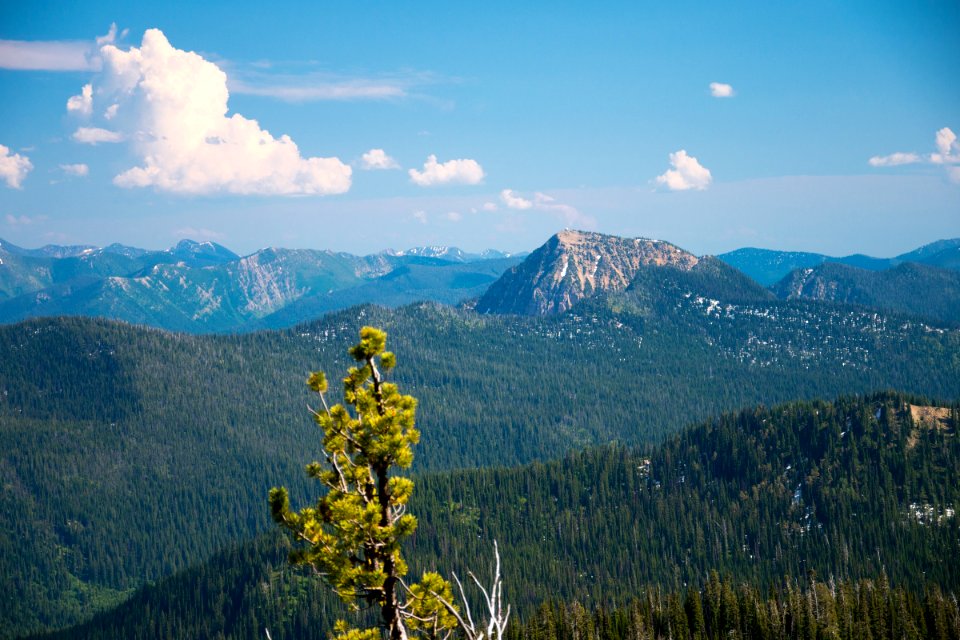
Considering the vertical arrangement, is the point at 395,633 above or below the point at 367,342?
below

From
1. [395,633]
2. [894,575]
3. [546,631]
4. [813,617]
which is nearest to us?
[395,633]

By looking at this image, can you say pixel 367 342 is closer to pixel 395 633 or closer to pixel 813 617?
pixel 395 633

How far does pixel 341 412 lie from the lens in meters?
27.1

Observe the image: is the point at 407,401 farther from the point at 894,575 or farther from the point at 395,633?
the point at 894,575

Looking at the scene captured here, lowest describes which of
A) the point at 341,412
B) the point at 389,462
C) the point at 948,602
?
the point at 948,602

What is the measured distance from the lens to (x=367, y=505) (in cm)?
2716

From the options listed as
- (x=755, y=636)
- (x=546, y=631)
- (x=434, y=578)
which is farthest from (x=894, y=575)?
(x=434, y=578)

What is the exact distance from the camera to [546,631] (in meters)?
148

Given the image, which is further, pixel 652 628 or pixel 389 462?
pixel 652 628

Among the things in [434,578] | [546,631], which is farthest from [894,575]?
[434,578]

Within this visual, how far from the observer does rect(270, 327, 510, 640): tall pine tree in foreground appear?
2692cm

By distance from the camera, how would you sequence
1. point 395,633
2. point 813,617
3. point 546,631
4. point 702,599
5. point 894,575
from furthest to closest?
1. point 894,575
2. point 702,599
3. point 546,631
4. point 813,617
5. point 395,633

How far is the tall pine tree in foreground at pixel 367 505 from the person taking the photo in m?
26.9

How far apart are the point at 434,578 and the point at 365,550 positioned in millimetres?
2733
